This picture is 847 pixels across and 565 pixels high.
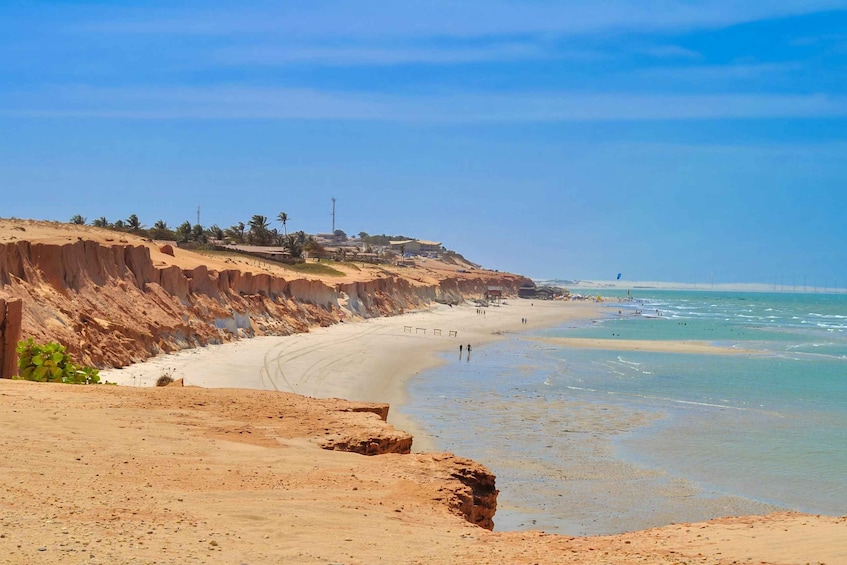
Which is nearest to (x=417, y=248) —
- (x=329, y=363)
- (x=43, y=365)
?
(x=329, y=363)

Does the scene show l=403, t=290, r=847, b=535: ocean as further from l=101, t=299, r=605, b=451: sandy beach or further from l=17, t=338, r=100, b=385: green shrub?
l=17, t=338, r=100, b=385: green shrub

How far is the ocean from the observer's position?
1589 centimetres

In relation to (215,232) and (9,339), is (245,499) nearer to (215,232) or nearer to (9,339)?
(9,339)

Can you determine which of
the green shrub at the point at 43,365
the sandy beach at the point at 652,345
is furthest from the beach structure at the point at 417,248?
the green shrub at the point at 43,365

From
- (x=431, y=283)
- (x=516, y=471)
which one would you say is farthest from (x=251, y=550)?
(x=431, y=283)

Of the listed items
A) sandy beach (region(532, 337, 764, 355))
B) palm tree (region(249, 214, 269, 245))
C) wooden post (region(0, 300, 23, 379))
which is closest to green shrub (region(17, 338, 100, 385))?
wooden post (region(0, 300, 23, 379))

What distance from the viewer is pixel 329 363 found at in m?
35.0

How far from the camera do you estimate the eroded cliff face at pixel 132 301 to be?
2481 centimetres

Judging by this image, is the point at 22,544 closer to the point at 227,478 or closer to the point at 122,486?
the point at 122,486

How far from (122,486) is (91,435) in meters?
2.27

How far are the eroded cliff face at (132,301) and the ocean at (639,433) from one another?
9.85 metres

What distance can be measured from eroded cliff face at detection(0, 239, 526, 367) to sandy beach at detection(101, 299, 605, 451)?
94 cm

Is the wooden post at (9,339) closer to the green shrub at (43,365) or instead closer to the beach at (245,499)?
the green shrub at (43,365)

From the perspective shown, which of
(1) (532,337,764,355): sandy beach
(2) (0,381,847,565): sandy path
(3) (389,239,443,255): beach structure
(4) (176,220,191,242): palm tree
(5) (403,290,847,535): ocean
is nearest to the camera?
(2) (0,381,847,565): sandy path
